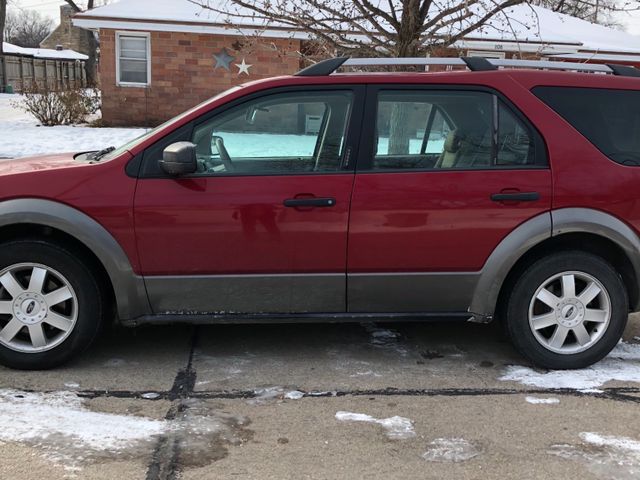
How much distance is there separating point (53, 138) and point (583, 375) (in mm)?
14671

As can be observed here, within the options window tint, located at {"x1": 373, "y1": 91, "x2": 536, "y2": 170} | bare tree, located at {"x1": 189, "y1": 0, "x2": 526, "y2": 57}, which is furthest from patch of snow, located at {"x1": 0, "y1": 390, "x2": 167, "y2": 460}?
bare tree, located at {"x1": 189, "y1": 0, "x2": 526, "y2": 57}

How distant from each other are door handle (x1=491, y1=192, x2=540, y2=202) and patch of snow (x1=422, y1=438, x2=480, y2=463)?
146cm

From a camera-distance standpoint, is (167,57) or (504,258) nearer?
(504,258)

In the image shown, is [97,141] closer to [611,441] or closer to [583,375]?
[583,375]

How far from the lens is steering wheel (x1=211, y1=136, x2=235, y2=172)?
3977mm

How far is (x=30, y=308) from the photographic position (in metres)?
3.90

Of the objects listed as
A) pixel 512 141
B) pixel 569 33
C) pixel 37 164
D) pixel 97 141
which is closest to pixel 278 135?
pixel 512 141

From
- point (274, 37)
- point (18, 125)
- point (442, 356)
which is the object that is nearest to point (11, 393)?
point (442, 356)

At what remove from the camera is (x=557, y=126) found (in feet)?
13.3

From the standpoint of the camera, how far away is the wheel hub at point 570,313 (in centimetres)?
409

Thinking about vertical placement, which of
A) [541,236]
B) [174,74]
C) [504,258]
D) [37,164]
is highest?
[174,74]

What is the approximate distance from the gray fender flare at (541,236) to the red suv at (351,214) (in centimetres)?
1

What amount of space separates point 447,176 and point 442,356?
1264mm

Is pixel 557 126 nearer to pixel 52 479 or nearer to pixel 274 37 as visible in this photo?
pixel 52 479
